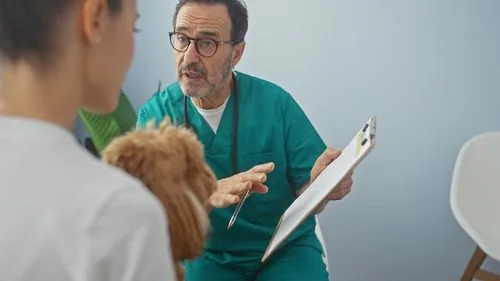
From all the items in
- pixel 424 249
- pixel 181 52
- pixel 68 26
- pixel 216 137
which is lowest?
pixel 424 249

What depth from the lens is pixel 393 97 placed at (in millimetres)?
2076

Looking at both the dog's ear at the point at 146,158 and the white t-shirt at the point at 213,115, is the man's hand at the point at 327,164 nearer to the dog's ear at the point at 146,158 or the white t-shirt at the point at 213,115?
the white t-shirt at the point at 213,115

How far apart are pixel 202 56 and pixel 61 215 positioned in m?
1.10

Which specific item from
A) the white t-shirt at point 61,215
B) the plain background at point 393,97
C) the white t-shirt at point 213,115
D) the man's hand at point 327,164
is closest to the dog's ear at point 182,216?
the white t-shirt at point 61,215

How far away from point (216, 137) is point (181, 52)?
0.24 m

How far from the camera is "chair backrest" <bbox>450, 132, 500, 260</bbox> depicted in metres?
1.90

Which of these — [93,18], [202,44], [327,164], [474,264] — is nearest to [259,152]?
[327,164]

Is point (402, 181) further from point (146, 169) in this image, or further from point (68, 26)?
point (68, 26)

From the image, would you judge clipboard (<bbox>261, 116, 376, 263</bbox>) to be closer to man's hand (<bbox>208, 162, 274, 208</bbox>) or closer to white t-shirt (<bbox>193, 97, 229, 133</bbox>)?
man's hand (<bbox>208, 162, 274, 208</bbox>)

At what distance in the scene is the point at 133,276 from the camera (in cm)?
57

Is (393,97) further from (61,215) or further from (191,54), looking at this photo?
(61,215)

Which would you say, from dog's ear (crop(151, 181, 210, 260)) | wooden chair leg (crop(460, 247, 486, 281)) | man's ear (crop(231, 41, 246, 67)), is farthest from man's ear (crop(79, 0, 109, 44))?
wooden chair leg (crop(460, 247, 486, 281))

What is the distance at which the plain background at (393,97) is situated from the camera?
1.99m

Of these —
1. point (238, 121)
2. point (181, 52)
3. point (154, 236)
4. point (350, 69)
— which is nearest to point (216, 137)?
point (238, 121)
